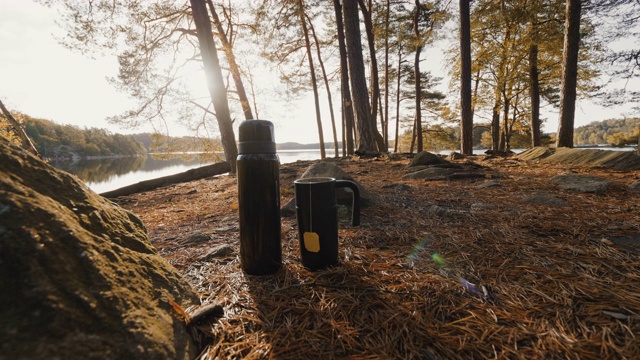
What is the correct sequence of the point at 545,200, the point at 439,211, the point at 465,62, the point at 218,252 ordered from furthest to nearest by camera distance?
the point at 465,62 → the point at 545,200 → the point at 439,211 → the point at 218,252

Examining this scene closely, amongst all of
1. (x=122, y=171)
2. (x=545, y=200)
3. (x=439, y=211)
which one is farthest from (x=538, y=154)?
(x=122, y=171)

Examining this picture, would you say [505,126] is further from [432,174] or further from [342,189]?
A: [342,189]

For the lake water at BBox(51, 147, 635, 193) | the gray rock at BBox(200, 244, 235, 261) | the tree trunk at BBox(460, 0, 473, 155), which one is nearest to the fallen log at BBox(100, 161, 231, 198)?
the lake water at BBox(51, 147, 635, 193)

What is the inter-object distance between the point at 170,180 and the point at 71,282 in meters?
6.59

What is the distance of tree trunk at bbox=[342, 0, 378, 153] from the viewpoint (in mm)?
7320

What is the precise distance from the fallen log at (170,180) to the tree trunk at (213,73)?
0.65 metres

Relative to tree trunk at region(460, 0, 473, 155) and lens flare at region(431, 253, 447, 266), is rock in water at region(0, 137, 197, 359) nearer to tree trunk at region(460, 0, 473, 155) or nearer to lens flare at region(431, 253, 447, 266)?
lens flare at region(431, 253, 447, 266)

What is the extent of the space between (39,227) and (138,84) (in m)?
12.0

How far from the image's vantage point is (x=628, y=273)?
1.24 meters

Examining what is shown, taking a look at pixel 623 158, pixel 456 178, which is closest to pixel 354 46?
pixel 456 178

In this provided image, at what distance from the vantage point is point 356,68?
7441 millimetres

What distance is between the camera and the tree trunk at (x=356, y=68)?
7320 millimetres

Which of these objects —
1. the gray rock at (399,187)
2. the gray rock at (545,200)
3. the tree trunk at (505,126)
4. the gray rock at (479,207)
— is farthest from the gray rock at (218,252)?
the tree trunk at (505,126)

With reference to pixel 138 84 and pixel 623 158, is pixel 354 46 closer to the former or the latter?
pixel 623 158
